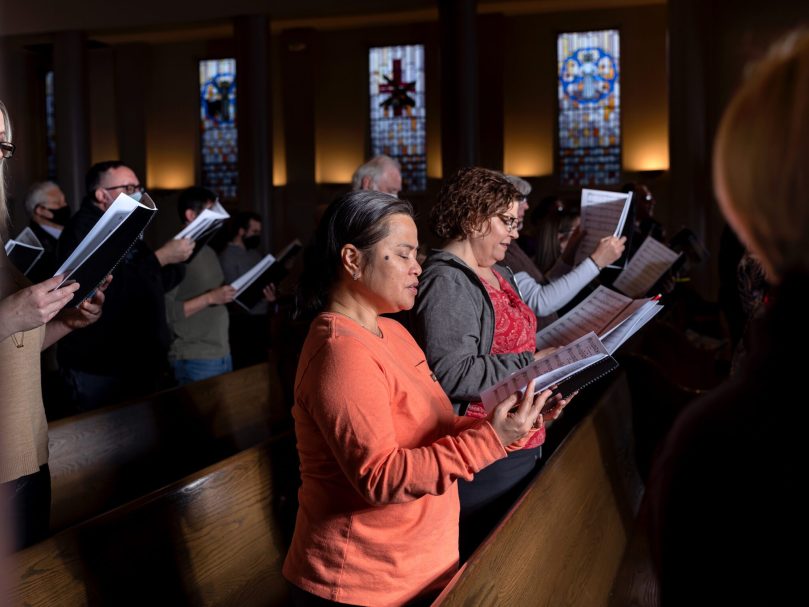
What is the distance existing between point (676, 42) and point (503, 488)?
1047 centimetres

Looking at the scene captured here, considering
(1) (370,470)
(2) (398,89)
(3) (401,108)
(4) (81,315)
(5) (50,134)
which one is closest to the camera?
(1) (370,470)

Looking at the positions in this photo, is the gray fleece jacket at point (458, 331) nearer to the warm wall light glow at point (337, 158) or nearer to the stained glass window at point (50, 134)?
the warm wall light glow at point (337, 158)

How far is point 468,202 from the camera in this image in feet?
8.38

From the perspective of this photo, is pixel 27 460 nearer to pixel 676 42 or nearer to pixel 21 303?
pixel 21 303

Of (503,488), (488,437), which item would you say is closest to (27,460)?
(488,437)

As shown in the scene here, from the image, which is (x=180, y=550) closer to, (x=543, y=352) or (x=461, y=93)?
(x=543, y=352)

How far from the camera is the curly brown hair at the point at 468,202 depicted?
254 centimetres

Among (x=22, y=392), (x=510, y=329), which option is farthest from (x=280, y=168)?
(x=22, y=392)

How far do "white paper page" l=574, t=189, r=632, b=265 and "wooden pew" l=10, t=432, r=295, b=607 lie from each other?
145cm

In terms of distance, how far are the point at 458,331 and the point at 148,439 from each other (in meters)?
1.80

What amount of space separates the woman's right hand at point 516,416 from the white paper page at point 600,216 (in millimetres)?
1855

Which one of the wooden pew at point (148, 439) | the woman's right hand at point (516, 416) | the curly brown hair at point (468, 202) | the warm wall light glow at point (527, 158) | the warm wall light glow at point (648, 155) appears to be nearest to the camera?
the woman's right hand at point (516, 416)

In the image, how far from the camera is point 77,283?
2045mm

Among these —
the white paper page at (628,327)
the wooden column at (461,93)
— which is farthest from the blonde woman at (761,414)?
the wooden column at (461,93)
